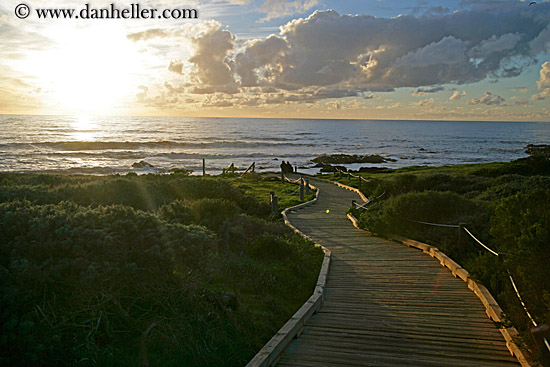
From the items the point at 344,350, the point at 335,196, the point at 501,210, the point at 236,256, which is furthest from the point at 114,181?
the point at 335,196

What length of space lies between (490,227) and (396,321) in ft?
14.7

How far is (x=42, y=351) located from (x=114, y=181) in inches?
366

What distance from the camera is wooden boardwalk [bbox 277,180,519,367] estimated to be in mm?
4840

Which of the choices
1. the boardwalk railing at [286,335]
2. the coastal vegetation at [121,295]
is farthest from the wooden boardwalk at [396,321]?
the coastal vegetation at [121,295]

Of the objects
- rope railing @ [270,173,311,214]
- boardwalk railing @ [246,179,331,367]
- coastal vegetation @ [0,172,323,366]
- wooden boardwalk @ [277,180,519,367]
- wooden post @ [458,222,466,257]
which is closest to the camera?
coastal vegetation @ [0,172,323,366]

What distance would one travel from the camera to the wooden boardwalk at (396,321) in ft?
15.9

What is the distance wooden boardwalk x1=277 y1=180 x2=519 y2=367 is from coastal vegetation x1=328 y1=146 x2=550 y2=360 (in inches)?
19.1

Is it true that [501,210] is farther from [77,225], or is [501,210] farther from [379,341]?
[77,225]

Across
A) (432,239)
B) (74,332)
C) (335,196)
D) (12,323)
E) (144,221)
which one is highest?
(144,221)

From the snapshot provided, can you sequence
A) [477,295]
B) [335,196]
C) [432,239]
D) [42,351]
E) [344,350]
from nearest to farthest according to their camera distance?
[42,351] → [344,350] → [477,295] → [432,239] → [335,196]

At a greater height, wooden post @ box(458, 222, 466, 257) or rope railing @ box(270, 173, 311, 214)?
wooden post @ box(458, 222, 466, 257)

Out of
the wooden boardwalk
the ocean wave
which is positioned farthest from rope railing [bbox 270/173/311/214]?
the ocean wave

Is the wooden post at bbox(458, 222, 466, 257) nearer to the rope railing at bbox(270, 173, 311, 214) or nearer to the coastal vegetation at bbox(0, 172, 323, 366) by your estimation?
the coastal vegetation at bbox(0, 172, 323, 366)

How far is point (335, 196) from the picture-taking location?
918 inches
